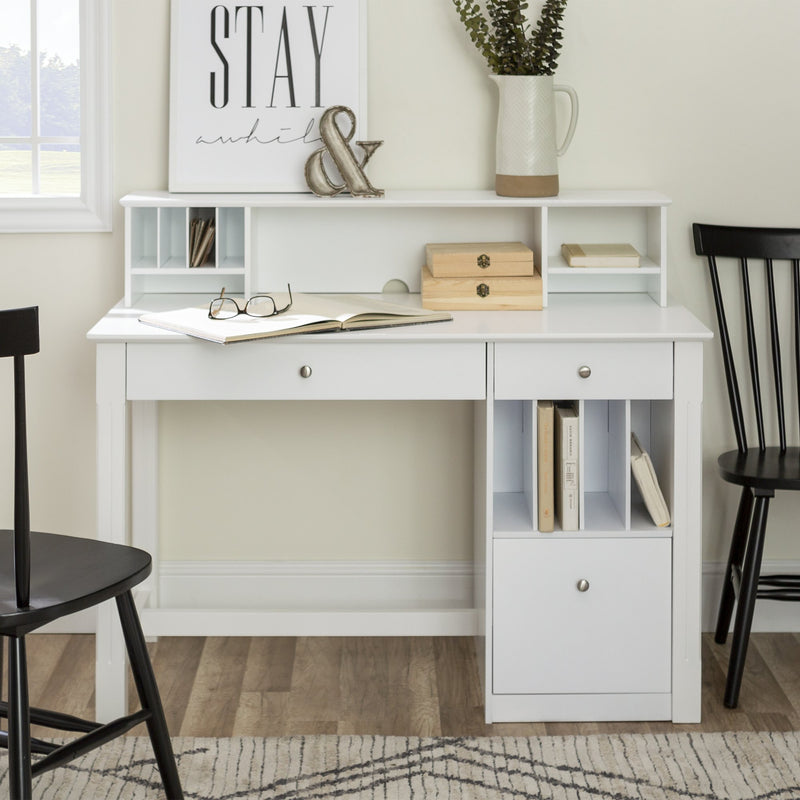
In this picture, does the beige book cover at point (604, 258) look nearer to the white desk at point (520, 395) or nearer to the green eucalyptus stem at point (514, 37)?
the white desk at point (520, 395)

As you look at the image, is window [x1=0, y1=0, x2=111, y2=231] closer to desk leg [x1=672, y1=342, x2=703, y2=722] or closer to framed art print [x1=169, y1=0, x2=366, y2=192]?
framed art print [x1=169, y1=0, x2=366, y2=192]

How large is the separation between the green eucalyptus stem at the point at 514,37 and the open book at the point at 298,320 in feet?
2.00

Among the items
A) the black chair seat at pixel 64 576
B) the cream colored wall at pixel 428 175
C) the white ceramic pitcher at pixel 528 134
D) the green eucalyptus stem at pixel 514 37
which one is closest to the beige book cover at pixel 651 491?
the cream colored wall at pixel 428 175

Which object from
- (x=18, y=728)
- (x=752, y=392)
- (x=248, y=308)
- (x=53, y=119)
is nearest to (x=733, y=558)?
(x=752, y=392)

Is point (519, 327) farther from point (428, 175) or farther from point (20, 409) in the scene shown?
point (20, 409)

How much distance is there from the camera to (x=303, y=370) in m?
2.20

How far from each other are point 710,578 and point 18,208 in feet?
6.36

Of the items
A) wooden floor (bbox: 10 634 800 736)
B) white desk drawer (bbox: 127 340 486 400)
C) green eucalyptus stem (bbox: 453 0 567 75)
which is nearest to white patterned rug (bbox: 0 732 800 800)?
wooden floor (bbox: 10 634 800 736)

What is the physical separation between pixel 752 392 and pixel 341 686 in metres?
1.23

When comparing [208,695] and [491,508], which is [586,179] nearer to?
[491,508]

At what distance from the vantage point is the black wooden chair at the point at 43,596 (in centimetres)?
165

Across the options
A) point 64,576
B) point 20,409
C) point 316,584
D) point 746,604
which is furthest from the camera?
point 316,584

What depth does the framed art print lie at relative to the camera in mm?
2576

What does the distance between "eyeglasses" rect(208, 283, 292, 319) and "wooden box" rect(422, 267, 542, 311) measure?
12.8 inches
